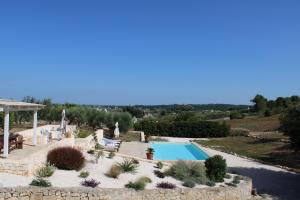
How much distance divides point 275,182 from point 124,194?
30.1 feet

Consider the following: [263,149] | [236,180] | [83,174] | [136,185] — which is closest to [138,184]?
[136,185]

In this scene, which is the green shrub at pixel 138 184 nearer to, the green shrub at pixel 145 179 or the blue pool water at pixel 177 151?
the green shrub at pixel 145 179

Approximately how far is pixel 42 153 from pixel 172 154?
16068mm

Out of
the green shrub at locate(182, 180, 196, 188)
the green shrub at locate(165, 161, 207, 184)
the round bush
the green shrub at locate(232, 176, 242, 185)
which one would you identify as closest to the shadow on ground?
the green shrub at locate(232, 176, 242, 185)

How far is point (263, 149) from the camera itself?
3073 centimetres

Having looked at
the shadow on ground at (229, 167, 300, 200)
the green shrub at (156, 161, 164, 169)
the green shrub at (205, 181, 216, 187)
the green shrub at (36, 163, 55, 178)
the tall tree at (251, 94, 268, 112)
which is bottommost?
the shadow on ground at (229, 167, 300, 200)

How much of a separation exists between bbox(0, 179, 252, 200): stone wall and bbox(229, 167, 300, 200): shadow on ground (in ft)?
5.07

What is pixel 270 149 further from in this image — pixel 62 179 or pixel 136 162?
pixel 62 179

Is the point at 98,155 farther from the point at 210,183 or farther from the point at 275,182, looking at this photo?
the point at 275,182

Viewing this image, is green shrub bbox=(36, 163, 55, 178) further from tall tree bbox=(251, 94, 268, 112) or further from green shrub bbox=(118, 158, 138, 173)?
tall tree bbox=(251, 94, 268, 112)

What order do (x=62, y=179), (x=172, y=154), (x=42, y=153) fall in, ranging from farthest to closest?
(x=172, y=154)
(x=42, y=153)
(x=62, y=179)

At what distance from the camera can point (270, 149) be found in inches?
1204

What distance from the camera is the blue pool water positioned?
27.9 metres

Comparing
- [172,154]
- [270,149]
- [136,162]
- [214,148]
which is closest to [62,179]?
[136,162]
